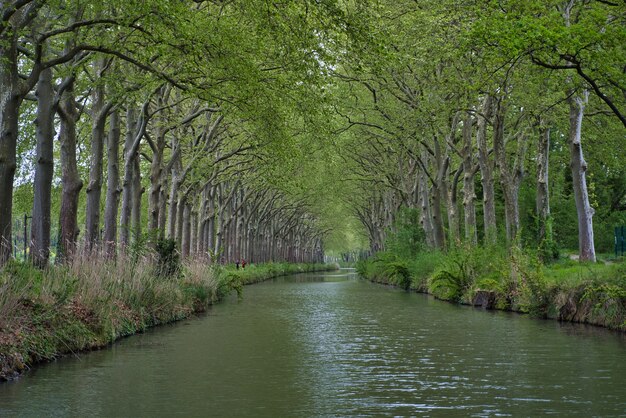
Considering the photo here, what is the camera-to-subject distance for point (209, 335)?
1670 cm

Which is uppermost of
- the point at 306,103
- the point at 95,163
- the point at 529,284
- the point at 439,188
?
the point at 306,103

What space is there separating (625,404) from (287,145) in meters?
15.2

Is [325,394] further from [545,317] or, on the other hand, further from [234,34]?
[545,317]

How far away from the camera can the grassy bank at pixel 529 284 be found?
16984 millimetres

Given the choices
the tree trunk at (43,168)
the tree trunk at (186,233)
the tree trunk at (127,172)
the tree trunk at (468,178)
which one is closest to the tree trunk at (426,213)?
the tree trunk at (468,178)

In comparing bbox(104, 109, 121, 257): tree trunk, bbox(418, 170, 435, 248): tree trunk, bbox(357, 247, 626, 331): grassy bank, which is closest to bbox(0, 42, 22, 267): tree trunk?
bbox(104, 109, 121, 257): tree trunk

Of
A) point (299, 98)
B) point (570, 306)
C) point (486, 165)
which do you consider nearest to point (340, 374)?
point (570, 306)

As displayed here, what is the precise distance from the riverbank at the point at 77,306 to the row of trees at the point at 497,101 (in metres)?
7.36

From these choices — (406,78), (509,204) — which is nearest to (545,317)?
(509,204)

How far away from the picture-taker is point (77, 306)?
13.9m

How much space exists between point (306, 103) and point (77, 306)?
30.3 ft

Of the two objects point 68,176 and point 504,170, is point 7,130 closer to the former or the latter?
point 68,176

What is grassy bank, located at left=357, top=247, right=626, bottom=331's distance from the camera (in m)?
17.0

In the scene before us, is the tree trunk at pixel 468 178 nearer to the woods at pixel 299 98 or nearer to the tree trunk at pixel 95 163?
the woods at pixel 299 98
